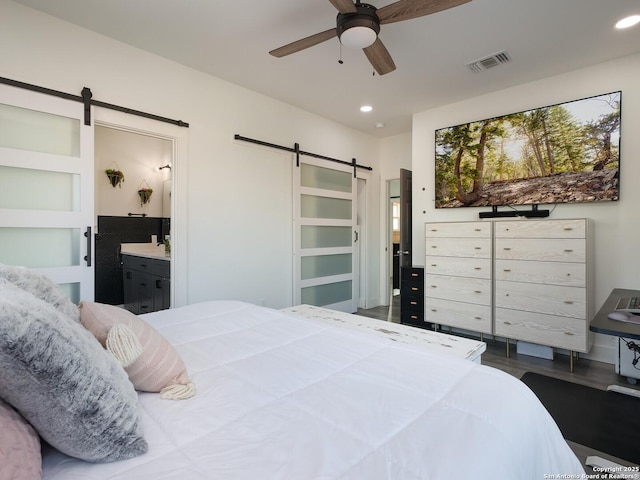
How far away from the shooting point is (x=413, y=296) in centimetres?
417

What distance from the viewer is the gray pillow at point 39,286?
0.98 meters

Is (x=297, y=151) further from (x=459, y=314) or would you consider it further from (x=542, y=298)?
(x=542, y=298)

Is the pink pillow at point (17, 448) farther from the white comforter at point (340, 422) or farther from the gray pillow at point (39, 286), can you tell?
the gray pillow at point (39, 286)

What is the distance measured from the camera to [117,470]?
70 centimetres

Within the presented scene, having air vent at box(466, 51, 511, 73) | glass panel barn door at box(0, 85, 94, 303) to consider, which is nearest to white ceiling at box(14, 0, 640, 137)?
air vent at box(466, 51, 511, 73)

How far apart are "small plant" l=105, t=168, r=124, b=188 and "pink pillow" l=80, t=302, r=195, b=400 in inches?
178

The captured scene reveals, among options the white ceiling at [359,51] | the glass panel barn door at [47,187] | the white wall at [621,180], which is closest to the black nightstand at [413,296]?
the white wall at [621,180]

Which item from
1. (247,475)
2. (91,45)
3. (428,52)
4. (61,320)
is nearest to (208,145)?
(91,45)

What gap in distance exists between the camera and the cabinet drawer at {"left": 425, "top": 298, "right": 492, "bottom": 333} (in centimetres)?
345

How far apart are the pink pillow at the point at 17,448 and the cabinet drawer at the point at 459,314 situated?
3.62m

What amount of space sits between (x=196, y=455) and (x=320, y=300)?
3.84 m

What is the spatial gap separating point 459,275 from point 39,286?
3539mm

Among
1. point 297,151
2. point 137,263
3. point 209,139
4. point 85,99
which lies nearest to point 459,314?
point 297,151

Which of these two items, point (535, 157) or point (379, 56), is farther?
point (535, 157)
